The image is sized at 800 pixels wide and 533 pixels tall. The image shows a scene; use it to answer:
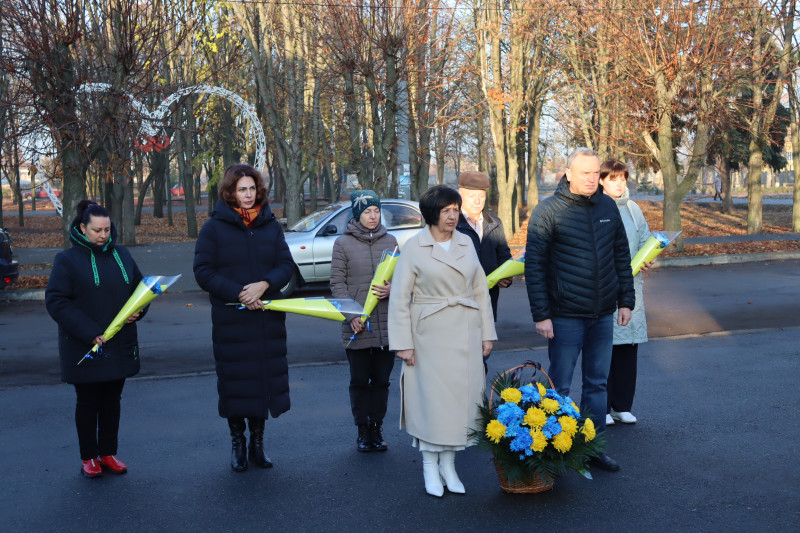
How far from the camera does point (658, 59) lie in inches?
722

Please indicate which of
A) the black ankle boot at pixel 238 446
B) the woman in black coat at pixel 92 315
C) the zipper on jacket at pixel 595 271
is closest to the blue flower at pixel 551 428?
the zipper on jacket at pixel 595 271

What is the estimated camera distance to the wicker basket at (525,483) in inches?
188

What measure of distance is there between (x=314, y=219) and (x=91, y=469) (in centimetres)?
968

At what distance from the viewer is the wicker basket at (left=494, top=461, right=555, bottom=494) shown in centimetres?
477

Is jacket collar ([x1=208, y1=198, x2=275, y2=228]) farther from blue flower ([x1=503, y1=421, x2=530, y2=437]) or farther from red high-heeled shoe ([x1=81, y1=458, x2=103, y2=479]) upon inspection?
blue flower ([x1=503, y1=421, x2=530, y2=437])

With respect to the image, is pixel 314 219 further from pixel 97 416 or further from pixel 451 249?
pixel 451 249

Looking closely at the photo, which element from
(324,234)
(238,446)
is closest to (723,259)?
(324,234)

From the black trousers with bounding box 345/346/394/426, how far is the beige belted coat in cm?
97

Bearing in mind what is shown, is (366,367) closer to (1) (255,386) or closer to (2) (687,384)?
(1) (255,386)

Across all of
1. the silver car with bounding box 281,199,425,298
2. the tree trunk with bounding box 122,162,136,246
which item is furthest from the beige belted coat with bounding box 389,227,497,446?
the tree trunk with bounding box 122,162,136,246

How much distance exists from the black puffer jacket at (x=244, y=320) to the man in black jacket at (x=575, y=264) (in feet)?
5.37

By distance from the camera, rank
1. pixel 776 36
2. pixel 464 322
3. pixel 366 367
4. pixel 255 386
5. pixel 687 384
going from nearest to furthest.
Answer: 1. pixel 464 322
2. pixel 255 386
3. pixel 366 367
4. pixel 687 384
5. pixel 776 36

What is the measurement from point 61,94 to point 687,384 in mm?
12639

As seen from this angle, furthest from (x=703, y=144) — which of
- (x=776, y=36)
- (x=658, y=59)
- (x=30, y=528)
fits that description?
(x=30, y=528)
